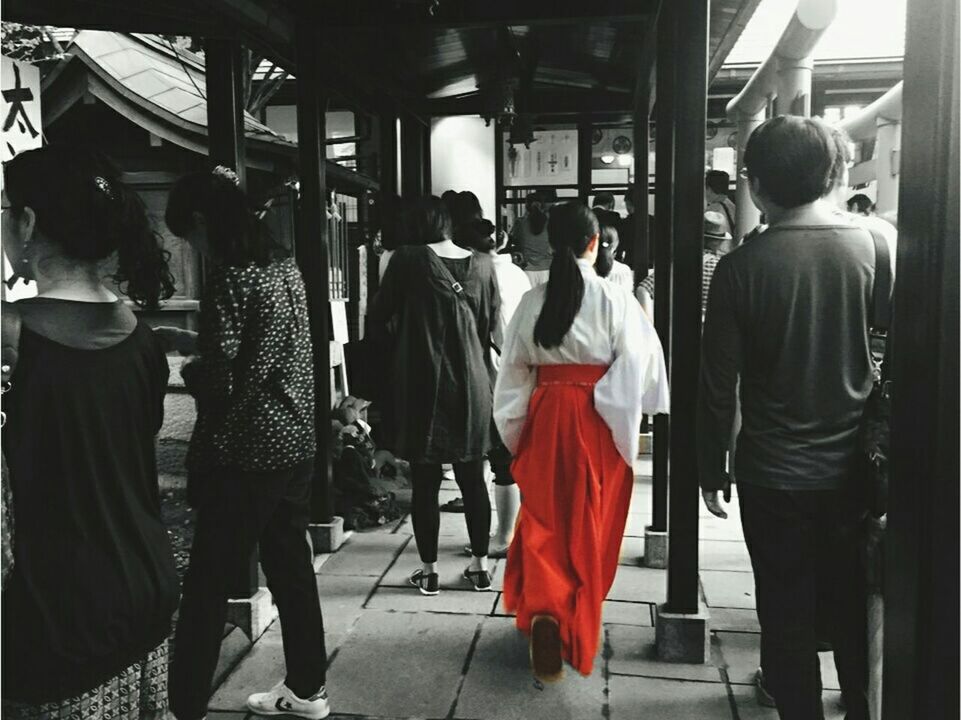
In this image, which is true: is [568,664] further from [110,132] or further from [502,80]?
[502,80]

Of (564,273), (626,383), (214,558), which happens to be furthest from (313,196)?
(214,558)

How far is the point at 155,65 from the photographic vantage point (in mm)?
7496

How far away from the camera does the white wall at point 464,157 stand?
10688mm

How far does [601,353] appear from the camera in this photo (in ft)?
14.2

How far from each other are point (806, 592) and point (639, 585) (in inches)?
98.7

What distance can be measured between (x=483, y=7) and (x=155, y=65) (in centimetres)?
355

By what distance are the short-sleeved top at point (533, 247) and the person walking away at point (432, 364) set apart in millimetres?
3829

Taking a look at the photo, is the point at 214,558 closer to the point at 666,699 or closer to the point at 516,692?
the point at 516,692

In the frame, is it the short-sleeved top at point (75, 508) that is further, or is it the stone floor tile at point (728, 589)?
the stone floor tile at point (728, 589)

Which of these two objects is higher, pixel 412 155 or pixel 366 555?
pixel 412 155

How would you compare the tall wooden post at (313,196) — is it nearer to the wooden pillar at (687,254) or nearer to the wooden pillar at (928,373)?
the wooden pillar at (687,254)

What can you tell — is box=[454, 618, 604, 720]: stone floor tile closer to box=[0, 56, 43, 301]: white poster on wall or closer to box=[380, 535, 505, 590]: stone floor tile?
box=[380, 535, 505, 590]: stone floor tile

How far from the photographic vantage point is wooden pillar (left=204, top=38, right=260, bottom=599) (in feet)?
14.8

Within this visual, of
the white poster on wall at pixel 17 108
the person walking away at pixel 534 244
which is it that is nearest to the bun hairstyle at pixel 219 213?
the white poster on wall at pixel 17 108
